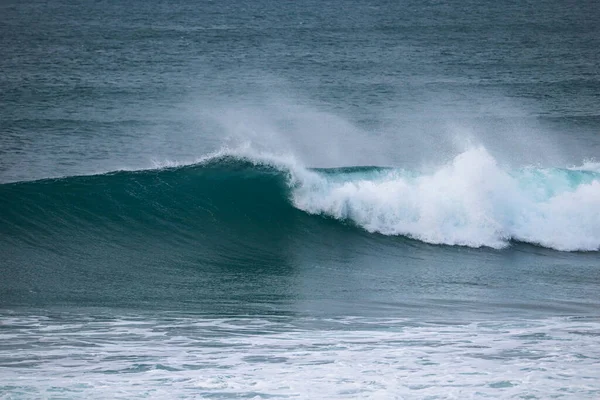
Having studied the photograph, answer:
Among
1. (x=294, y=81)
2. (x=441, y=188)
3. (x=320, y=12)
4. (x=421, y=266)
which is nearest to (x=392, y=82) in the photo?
(x=294, y=81)

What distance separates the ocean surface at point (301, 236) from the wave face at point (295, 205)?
0.13ft

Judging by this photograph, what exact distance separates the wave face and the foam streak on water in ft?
14.8

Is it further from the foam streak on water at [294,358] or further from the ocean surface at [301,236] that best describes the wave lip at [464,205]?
the foam streak on water at [294,358]

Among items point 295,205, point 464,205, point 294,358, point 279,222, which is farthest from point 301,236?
point 294,358

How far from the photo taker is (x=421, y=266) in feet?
39.7

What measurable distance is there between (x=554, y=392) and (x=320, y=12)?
53.1 metres

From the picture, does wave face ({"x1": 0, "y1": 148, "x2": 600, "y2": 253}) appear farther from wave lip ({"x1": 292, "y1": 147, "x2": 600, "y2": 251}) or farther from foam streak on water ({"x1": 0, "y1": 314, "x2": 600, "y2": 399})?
foam streak on water ({"x1": 0, "y1": 314, "x2": 600, "y2": 399})

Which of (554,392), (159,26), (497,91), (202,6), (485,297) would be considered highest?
(202,6)

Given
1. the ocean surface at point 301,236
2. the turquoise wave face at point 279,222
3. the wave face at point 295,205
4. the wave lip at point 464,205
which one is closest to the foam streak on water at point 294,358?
the ocean surface at point 301,236

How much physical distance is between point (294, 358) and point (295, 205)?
6.97 meters

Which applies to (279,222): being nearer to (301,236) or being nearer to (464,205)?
(301,236)

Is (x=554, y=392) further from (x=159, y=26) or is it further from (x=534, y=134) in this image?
(x=159, y=26)

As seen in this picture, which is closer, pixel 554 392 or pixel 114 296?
pixel 554 392

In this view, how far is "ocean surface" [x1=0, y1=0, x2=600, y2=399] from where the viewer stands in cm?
750
